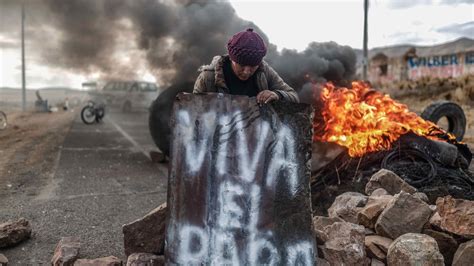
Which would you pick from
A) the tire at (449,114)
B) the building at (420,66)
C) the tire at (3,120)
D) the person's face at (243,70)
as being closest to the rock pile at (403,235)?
the person's face at (243,70)

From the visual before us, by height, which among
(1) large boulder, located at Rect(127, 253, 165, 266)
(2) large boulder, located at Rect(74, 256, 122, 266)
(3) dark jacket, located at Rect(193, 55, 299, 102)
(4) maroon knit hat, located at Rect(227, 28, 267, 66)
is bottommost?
(2) large boulder, located at Rect(74, 256, 122, 266)

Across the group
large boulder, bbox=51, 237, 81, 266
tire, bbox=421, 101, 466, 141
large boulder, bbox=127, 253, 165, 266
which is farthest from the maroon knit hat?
tire, bbox=421, 101, 466, 141

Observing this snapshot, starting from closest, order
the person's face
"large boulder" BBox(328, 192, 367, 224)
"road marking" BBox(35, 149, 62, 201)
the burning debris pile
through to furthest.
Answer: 1. the person's face
2. "large boulder" BBox(328, 192, 367, 224)
3. the burning debris pile
4. "road marking" BBox(35, 149, 62, 201)

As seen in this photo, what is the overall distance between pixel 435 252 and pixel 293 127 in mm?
1336

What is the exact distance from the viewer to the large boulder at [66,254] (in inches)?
132

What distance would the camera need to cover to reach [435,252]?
9.66 feet

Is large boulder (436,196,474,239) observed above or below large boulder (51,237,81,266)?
above

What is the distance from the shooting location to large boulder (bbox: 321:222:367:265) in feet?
9.93

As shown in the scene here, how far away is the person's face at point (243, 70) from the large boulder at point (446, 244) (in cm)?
191

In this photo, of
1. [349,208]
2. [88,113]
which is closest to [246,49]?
[349,208]

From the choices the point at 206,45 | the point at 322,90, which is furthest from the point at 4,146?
the point at 322,90

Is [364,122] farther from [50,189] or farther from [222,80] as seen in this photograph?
[50,189]

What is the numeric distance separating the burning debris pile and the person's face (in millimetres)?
2499

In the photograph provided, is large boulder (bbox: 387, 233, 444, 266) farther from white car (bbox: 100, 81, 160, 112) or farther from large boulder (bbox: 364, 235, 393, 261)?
white car (bbox: 100, 81, 160, 112)
